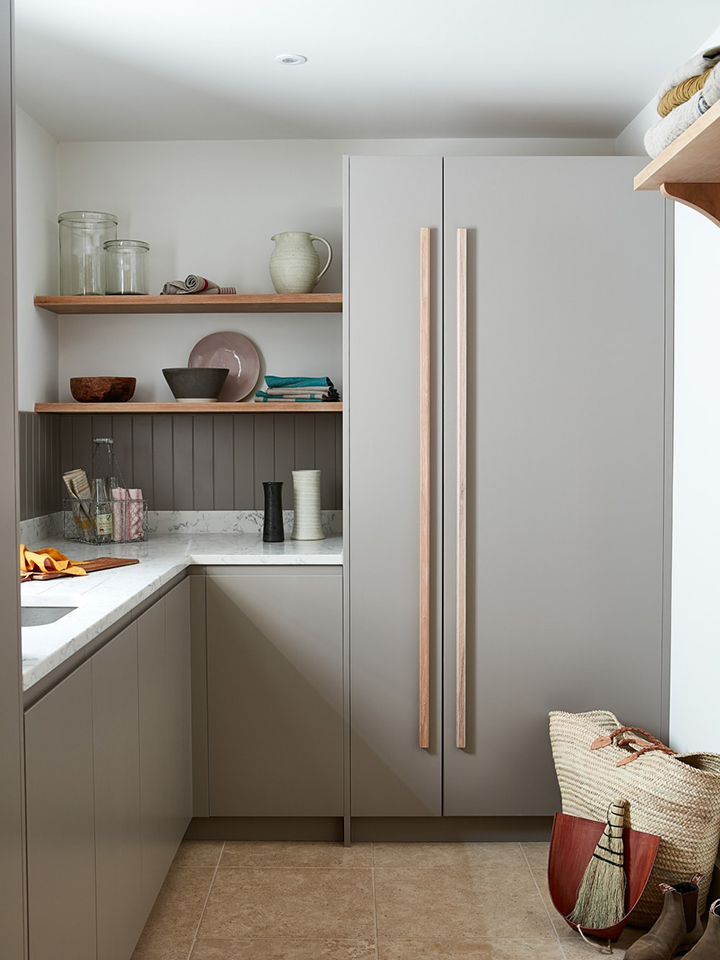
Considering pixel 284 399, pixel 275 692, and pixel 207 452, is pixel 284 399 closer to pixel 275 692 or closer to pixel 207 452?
pixel 207 452

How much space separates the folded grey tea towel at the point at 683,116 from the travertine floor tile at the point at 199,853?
239cm

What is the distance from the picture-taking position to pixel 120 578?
8.00 feet

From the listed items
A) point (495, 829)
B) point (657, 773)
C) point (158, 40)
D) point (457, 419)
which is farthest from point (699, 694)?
point (158, 40)

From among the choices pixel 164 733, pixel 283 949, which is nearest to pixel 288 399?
pixel 164 733

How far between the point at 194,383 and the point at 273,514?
0.55 m

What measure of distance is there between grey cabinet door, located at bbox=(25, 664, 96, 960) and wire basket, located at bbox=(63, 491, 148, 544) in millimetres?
1494

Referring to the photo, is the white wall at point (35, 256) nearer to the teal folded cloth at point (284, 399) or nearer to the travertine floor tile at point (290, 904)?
the teal folded cloth at point (284, 399)

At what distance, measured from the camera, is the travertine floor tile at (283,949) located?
233 cm

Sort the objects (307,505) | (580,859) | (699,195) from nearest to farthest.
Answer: (699,195) → (580,859) → (307,505)

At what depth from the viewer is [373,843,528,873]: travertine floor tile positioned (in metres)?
2.85

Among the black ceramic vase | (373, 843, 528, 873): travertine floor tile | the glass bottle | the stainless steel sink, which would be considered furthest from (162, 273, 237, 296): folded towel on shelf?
(373, 843, 528, 873): travertine floor tile

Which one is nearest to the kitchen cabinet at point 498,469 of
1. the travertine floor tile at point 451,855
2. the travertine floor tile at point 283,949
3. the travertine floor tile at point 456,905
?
the travertine floor tile at point 451,855

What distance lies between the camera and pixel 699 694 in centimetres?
269

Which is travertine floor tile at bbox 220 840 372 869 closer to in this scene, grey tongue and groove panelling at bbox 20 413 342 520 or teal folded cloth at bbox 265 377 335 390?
grey tongue and groove panelling at bbox 20 413 342 520
